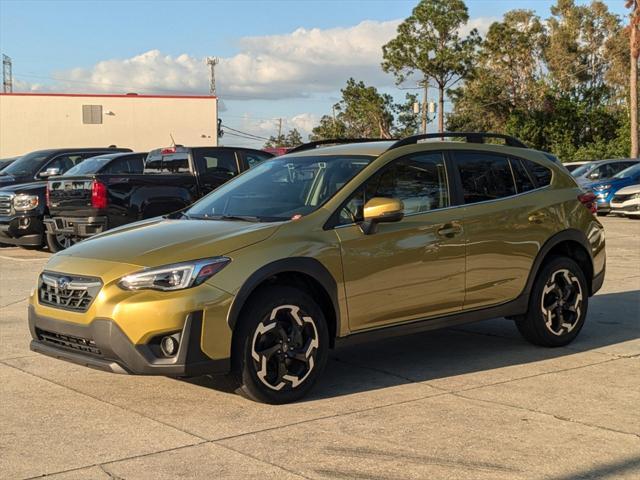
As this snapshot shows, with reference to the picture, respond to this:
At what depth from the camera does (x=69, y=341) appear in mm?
5543

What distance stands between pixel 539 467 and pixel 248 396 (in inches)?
74.4

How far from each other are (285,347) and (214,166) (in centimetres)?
850

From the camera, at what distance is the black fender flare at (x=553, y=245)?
7.02m

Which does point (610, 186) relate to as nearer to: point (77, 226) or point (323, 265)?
point (77, 226)

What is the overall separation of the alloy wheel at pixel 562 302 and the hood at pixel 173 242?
2.68m

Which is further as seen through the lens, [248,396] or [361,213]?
[361,213]

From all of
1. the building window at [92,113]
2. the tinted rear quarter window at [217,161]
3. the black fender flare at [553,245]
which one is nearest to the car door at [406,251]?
the black fender flare at [553,245]

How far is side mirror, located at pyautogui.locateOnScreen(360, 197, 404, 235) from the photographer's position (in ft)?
19.1

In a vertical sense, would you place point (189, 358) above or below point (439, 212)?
below

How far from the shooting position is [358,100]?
64250 mm

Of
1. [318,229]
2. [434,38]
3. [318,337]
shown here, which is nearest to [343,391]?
[318,337]

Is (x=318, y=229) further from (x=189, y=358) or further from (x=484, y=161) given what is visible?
(x=484, y=161)

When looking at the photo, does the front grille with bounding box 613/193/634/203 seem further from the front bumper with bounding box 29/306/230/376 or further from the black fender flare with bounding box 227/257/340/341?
the front bumper with bounding box 29/306/230/376

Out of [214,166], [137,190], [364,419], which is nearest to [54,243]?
[137,190]
